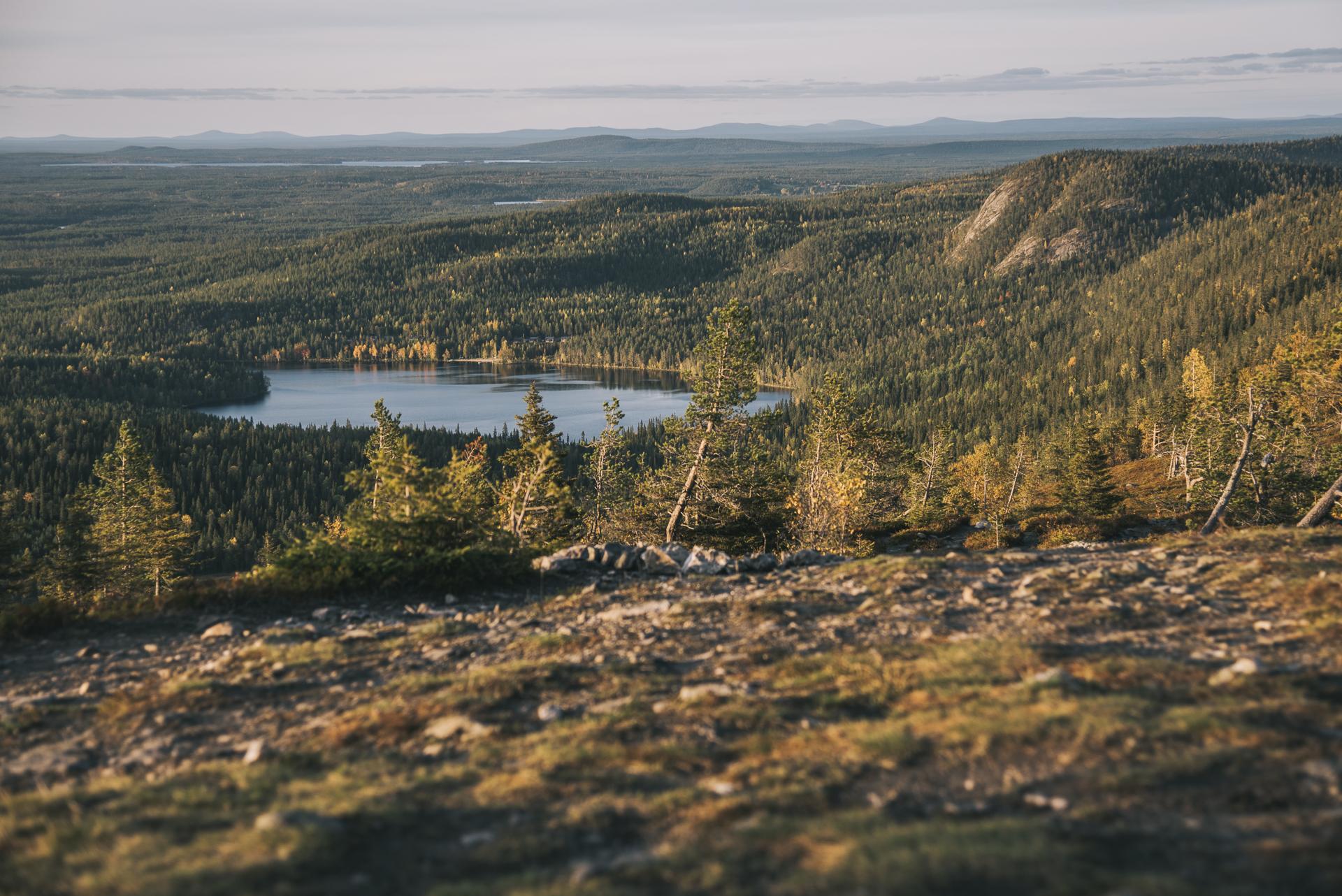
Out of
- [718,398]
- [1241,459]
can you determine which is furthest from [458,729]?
[1241,459]

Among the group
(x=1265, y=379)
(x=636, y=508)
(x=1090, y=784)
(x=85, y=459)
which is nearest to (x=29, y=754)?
(x=1090, y=784)

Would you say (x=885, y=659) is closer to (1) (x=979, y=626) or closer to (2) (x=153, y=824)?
(1) (x=979, y=626)

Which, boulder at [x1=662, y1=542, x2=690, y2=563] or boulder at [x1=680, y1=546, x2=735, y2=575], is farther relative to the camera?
boulder at [x1=662, y1=542, x2=690, y2=563]

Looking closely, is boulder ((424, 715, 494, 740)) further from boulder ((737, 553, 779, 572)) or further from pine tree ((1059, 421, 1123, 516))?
pine tree ((1059, 421, 1123, 516))

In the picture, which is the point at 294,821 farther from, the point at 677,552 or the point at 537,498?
the point at 537,498

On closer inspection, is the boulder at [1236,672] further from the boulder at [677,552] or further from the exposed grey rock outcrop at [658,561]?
the boulder at [677,552]

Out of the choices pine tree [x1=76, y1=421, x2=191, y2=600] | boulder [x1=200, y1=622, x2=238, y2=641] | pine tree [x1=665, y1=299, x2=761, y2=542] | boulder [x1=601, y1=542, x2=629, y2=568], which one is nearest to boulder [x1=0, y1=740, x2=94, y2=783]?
boulder [x1=200, y1=622, x2=238, y2=641]
